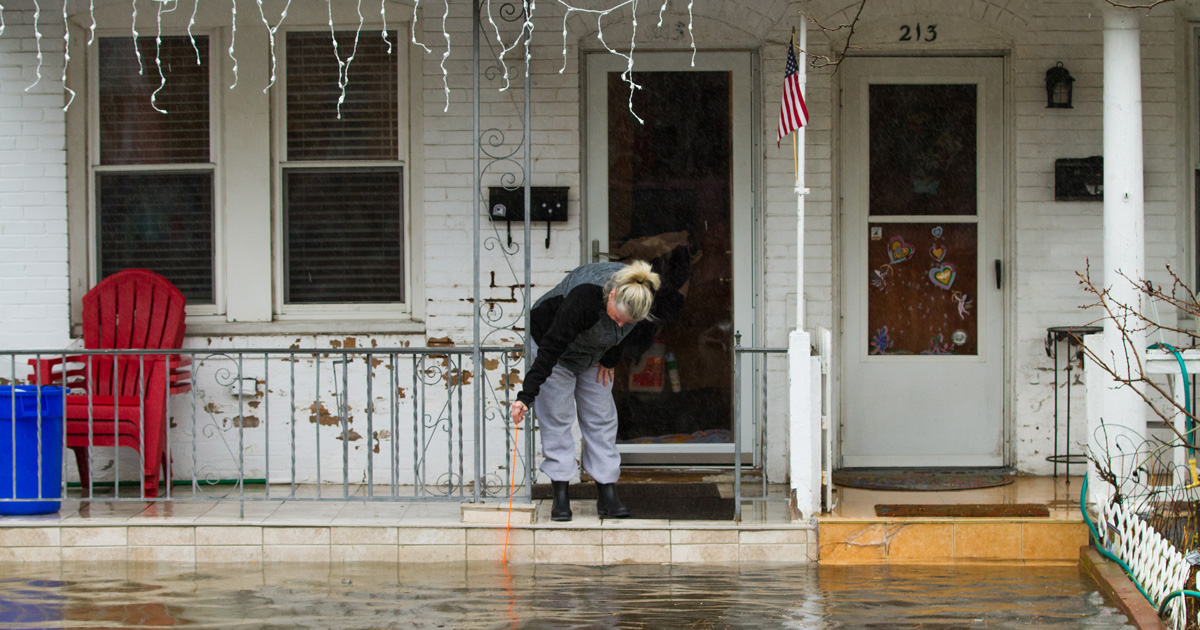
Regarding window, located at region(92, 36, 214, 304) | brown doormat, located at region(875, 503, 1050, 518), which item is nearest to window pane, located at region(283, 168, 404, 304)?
window, located at region(92, 36, 214, 304)

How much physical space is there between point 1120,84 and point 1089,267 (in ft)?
5.34

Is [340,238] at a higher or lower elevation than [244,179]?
lower

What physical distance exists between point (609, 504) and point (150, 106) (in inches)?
158

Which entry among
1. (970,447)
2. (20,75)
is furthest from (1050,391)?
(20,75)

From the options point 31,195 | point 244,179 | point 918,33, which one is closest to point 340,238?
point 244,179

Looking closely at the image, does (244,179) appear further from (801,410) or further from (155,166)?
(801,410)

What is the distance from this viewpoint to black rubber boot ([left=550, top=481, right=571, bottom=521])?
18.7 ft

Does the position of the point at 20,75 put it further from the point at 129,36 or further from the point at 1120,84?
the point at 1120,84

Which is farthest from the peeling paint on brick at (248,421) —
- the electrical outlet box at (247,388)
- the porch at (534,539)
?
the porch at (534,539)

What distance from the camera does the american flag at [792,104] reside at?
17.8 ft

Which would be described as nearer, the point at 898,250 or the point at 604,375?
the point at 604,375

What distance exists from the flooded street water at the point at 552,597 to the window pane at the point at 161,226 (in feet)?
7.14

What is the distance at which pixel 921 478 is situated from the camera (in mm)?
6582

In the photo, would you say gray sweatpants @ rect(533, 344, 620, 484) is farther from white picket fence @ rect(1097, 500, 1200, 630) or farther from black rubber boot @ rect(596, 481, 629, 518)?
white picket fence @ rect(1097, 500, 1200, 630)
